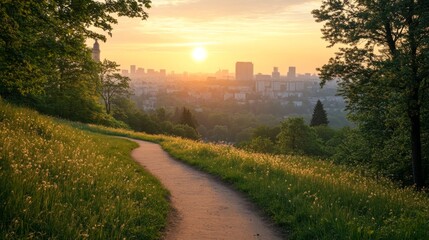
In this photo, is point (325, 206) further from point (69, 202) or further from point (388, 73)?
point (388, 73)

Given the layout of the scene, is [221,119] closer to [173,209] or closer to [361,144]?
[361,144]

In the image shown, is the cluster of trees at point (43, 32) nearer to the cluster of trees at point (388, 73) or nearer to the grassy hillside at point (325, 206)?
the grassy hillside at point (325, 206)

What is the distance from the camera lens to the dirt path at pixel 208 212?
7.74 meters

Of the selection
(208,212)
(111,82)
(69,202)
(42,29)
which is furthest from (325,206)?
(111,82)

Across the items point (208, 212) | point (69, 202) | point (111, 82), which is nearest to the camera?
point (69, 202)

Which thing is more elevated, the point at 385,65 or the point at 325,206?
the point at 385,65

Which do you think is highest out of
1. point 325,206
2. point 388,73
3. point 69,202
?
point 388,73

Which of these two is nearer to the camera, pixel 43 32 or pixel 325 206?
pixel 325 206

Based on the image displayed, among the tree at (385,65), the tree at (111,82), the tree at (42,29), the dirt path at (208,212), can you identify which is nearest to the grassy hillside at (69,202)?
the dirt path at (208,212)

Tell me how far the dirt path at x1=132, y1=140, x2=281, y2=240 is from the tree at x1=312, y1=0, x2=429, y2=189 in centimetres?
919

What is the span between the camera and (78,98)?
158ft

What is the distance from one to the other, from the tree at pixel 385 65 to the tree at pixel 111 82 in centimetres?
4686

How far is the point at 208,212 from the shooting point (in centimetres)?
929

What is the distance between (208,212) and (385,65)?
1095 cm
